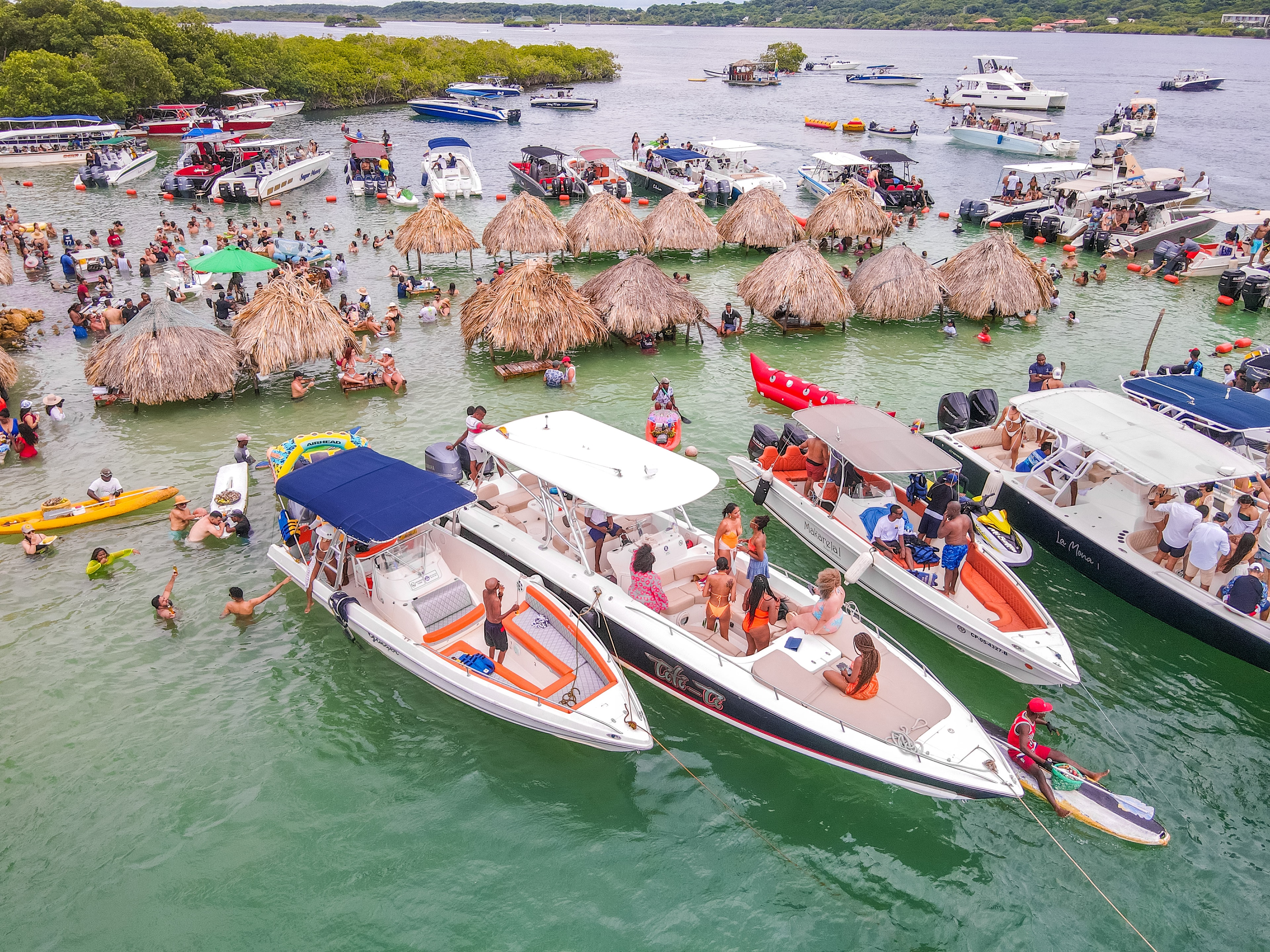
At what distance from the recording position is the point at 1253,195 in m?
43.2

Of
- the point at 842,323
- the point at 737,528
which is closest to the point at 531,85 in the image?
the point at 842,323

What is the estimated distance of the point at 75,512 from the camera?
1464 cm

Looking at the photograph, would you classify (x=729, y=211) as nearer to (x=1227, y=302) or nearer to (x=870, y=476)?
(x=1227, y=302)

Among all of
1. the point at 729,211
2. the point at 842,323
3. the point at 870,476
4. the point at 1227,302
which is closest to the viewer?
the point at 870,476

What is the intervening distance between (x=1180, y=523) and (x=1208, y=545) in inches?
19.2

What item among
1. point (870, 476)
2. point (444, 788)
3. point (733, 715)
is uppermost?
point (870, 476)

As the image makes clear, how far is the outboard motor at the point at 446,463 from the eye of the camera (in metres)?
15.1

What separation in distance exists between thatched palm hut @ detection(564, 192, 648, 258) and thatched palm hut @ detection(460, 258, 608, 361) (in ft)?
24.2

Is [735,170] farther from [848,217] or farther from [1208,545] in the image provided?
[1208,545]

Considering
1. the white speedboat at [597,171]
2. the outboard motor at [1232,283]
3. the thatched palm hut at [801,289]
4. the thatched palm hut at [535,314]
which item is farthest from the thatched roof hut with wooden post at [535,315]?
the outboard motor at [1232,283]

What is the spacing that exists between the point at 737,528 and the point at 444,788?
17.6 feet

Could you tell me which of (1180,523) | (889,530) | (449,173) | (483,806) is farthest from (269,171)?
(1180,523)

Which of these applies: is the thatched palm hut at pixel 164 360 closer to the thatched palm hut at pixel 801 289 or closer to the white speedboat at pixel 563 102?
the thatched palm hut at pixel 801 289

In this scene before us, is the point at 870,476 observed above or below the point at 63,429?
above
